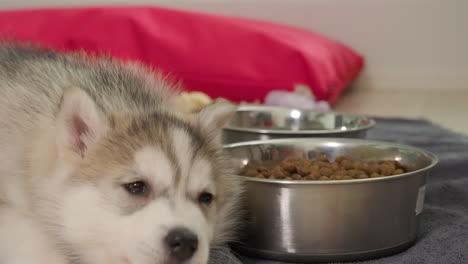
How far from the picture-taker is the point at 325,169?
6.89 ft

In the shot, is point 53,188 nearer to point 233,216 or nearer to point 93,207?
point 93,207

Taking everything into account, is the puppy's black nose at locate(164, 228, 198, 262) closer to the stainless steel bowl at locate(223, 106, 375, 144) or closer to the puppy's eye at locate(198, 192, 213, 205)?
the puppy's eye at locate(198, 192, 213, 205)

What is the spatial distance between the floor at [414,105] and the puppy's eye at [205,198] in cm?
232

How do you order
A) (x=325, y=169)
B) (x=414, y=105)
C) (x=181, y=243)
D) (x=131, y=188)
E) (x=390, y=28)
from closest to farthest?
(x=181, y=243), (x=131, y=188), (x=325, y=169), (x=414, y=105), (x=390, y=28)

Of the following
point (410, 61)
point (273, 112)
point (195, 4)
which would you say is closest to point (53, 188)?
point (273, 112)

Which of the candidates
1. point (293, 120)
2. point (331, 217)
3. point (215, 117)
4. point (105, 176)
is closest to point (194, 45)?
point (293, 120)

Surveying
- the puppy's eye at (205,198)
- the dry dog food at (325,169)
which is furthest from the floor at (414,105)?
the puppy's eye at (205,198)

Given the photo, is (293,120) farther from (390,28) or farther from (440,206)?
(390,28)

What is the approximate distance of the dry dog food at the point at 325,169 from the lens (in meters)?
2.06

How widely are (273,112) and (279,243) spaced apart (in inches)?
54.2

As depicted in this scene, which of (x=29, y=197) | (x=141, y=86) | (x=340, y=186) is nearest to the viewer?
(x=29, y=197)

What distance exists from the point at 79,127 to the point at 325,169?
2.58 ft

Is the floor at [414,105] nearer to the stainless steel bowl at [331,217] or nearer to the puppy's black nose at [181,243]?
the stainless steel bowl at [331,217]

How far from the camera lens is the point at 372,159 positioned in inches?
91.3
